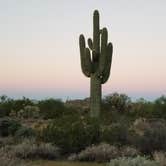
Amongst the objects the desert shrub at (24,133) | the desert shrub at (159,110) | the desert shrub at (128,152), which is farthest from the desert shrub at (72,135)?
the desert shrub at (159,110)

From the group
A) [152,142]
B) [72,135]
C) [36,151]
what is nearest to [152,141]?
[152,142]

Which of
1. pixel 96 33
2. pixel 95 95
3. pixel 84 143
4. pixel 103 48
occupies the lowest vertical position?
pixel 84 143

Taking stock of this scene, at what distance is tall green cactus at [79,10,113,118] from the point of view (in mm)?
22891

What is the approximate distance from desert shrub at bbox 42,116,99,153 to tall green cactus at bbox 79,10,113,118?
29.6ft

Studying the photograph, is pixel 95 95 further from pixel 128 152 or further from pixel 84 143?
pixel 128 152

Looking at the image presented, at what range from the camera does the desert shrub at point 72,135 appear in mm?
12656

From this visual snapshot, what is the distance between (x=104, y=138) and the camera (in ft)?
43.6

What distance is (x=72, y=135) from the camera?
1280cm

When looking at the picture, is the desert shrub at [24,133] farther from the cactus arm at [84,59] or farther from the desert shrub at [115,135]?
the cactus arm at [84,59]

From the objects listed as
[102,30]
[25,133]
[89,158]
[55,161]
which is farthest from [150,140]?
[102,30]

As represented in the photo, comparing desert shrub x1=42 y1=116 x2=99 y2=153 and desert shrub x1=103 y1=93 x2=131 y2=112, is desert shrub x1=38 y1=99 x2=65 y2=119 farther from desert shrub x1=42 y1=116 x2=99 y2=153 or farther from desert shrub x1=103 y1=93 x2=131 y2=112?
desert shrub x1=42 y1=116 x2=99 y2=153

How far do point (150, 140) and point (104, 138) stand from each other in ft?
4.81

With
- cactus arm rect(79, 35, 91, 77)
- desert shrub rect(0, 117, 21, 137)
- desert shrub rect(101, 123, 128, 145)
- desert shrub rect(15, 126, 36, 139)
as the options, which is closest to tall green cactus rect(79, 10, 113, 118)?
cactus arm rect(79, 35, 91, 77)

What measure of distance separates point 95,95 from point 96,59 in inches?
88.1
